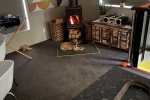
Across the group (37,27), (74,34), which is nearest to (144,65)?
(74,34)

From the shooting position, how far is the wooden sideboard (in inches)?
135

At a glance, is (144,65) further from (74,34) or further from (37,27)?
(37,27)

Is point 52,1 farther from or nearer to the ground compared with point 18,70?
farther from the ground

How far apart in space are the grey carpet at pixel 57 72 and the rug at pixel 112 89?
136 cm

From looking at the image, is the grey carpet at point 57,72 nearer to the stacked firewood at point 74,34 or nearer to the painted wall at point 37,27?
the painted wall at point 37,27

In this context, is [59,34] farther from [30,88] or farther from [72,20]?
[30,88]

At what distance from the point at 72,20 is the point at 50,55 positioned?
106cm

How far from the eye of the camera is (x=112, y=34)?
12.0 ft

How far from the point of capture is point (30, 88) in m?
2.58

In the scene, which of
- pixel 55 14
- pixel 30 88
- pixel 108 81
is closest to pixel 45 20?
pixel 55 14

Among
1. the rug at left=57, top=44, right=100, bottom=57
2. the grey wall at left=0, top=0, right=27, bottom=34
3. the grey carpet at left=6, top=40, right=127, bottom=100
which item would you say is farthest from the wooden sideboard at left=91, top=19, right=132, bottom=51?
the grey wall at left=0, top=0, right=27, bottom=34

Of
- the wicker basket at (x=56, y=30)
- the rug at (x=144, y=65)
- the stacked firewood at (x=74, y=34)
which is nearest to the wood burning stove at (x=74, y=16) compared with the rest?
the stacked firewood at (x=74, y=34)

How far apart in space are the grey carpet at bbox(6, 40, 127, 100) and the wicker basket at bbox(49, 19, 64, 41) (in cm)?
55

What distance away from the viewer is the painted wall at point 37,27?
4.04 m
